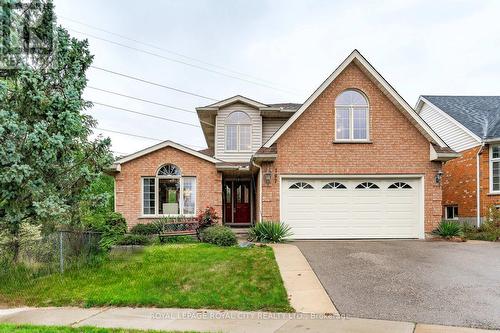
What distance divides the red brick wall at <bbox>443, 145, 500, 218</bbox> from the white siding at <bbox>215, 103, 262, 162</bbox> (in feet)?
32.8

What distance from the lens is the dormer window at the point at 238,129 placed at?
17.6 meters

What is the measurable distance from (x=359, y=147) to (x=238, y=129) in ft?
21.0

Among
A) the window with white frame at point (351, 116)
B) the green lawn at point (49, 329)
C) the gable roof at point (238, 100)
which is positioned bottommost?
the green lawn at point (49, 329)

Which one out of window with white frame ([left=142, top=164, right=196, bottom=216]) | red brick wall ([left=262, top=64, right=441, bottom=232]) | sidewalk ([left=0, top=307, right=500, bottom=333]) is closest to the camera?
sidewalk ([left=0, top=307, right=500, bottom=333])

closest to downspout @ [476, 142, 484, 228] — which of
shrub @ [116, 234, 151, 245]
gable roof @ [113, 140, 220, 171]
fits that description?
gable roof @ [113, 140, 220, 171]

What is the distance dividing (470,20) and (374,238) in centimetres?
1387

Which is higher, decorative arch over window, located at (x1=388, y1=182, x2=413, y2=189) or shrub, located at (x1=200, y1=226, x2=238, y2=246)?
decorative arch over window, located at (x1=388, y1=182, x2=413, y2=189)

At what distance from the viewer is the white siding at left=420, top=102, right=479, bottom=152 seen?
55.8 ft

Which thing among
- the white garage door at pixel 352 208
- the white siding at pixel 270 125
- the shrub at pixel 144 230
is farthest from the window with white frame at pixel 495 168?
the shrub at pixel 144 230

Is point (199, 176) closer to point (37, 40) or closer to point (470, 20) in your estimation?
point (37, 40)

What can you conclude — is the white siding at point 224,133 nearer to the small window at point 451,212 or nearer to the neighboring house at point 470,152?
the neighboring house at point 470,152

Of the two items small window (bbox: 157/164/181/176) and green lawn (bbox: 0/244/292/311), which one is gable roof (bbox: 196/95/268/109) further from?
green lawn (bbox: 0/244/292/311)

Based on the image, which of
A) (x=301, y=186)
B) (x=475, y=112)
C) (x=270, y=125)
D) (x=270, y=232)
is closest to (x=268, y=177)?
(x=301, y=186)

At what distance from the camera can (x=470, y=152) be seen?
1662 centimetres
